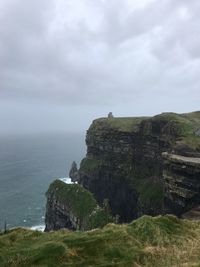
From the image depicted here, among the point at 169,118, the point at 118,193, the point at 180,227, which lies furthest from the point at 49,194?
the point at 180,227

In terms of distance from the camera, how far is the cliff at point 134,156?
306ft

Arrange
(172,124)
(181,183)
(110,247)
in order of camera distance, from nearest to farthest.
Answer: (110,247) < (181,183) < (172,124)

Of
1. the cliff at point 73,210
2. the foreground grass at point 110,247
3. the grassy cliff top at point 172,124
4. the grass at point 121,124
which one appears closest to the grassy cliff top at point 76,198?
the cliff at point 73,210

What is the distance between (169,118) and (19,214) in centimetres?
5532

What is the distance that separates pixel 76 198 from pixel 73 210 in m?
3.83

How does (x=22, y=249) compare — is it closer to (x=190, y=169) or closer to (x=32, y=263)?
(x=32, y=263)

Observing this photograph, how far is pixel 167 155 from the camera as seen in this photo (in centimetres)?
7562

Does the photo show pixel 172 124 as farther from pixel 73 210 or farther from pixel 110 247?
pixel 110 247

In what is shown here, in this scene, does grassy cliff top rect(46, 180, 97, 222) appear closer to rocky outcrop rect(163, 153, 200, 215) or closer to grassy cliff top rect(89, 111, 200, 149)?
rocky outcrop rect(163, 153, 200, 215)

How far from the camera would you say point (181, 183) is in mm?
70500

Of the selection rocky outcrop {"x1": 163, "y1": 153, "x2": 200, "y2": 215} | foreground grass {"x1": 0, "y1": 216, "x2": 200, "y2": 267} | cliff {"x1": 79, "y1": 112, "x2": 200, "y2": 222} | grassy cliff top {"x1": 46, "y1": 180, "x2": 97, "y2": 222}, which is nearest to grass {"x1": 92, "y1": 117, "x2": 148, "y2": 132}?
cliff {"x1": 79, "y1": 112, "x2": 200, "y2": 222}

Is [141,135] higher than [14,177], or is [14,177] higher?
[141,135]

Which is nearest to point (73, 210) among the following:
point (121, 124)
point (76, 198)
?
point (76, 198)

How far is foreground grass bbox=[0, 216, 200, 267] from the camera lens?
2587cm
